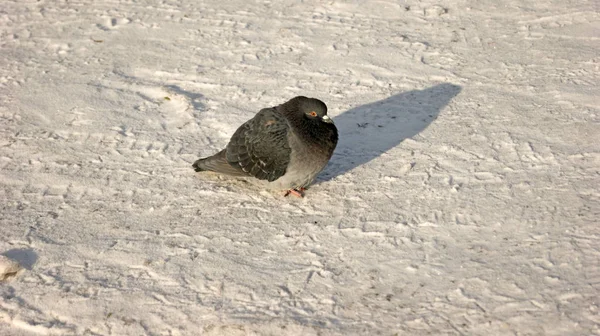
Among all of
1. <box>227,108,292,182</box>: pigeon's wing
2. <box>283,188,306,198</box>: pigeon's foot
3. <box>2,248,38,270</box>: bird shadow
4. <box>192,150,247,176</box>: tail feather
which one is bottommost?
<box>2,248,38,270</box>: bird shadow

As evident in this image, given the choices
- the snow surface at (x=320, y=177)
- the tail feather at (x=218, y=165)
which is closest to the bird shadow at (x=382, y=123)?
the snow surface at (x=320, y=177)

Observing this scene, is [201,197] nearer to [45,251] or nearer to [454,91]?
[45,251]

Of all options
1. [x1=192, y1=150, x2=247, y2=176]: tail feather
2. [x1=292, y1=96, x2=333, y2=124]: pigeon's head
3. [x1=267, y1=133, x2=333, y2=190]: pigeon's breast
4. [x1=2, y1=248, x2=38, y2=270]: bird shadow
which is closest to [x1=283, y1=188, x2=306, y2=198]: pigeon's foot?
[x1=267, y1=133, x2=333, y2=190]: pigeon's breast

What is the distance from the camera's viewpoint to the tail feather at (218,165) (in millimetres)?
5817

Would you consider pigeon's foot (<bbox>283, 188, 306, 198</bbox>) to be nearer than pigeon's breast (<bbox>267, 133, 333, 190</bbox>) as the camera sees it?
No

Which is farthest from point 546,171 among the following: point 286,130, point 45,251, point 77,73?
point 77,73

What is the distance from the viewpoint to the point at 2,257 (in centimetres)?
494

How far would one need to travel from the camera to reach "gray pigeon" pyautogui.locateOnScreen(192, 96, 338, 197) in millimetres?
5547

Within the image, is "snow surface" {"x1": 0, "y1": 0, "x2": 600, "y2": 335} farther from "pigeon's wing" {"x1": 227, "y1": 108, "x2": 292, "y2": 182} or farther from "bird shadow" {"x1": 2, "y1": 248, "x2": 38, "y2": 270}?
"pigeon's wing" {"x1": 227, "y1": 108, "x2": 292, "y2": 182}

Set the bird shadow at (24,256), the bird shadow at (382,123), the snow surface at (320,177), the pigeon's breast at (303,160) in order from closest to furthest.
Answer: the snow surface at (320,177), the bird shadow at (24,256), the pigeon's breast at (303,160), the bird shadow at (382,123)

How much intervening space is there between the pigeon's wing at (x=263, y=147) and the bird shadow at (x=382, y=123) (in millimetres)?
594

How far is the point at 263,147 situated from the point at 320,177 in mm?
686

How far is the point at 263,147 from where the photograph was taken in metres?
5.64

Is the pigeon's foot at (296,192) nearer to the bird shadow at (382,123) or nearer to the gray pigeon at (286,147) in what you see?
the gray pigeon at (286,147)
